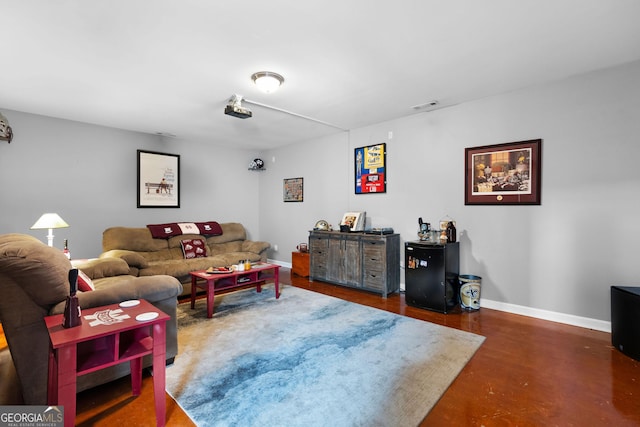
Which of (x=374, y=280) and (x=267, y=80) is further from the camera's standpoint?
(x=374, y=280)

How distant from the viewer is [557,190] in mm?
3143

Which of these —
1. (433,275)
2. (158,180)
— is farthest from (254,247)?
(433,275)

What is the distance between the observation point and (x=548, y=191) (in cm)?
319

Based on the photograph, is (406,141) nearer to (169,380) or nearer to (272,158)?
(272,158)

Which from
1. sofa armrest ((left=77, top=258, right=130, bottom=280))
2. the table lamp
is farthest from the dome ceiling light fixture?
the table lamp

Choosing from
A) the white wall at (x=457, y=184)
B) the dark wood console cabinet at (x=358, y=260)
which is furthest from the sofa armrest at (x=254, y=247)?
the dark wood console cabinet at (x=358, y=260)

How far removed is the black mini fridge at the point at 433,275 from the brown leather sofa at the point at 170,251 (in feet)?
8.89

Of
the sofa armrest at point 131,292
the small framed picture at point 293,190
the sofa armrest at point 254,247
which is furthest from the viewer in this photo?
the small framed picture at point 293,190

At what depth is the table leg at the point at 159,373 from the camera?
5.26 feet

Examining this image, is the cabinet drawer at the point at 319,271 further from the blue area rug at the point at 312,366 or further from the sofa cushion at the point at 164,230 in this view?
the sofa cushion at the point at 164,230

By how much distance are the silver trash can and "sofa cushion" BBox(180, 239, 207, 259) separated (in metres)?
4.02

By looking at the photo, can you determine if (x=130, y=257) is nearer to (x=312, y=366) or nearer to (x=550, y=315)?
(x=312, y=366)

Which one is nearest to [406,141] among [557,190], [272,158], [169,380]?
[557,190]

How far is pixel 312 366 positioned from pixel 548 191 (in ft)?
10.1
